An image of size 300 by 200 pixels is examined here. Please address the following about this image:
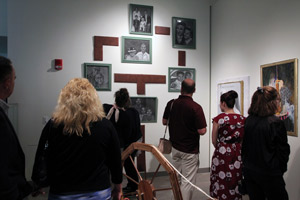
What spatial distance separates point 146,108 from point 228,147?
7.27ft

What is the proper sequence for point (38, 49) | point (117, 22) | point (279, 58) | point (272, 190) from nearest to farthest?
point (272, 190), point (279, 58), point (38, 49), point (117, 22)

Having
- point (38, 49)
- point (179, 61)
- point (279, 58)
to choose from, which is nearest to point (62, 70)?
point (38, 49)

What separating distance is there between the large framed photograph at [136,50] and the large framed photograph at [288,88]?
2.26 meters

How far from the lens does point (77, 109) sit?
155cm

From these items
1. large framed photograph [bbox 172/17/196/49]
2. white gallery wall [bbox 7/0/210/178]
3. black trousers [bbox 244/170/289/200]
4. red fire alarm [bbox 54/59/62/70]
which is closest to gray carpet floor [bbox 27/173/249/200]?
white gallery wall [bbox 7/0/210/178]

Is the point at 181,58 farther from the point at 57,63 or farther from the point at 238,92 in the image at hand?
the point at 57,63

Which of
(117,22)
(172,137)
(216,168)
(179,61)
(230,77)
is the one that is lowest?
(216,168)

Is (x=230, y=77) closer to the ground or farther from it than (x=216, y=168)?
farther from it

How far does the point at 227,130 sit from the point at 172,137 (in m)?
0.76

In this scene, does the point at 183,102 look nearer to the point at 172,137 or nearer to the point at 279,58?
the point at 172,137

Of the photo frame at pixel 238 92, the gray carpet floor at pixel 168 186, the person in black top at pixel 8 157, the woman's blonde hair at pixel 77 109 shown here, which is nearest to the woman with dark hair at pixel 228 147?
the gray carpet floor at pixel 168 186

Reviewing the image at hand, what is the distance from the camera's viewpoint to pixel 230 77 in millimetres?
4383

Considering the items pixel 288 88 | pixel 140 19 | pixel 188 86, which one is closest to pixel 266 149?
pixel 188 86

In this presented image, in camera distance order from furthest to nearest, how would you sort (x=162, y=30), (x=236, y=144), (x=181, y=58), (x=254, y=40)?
(x=181, y=58) → (x=162, y=30) → (x=254, y=40) → (x=236, y=144)
